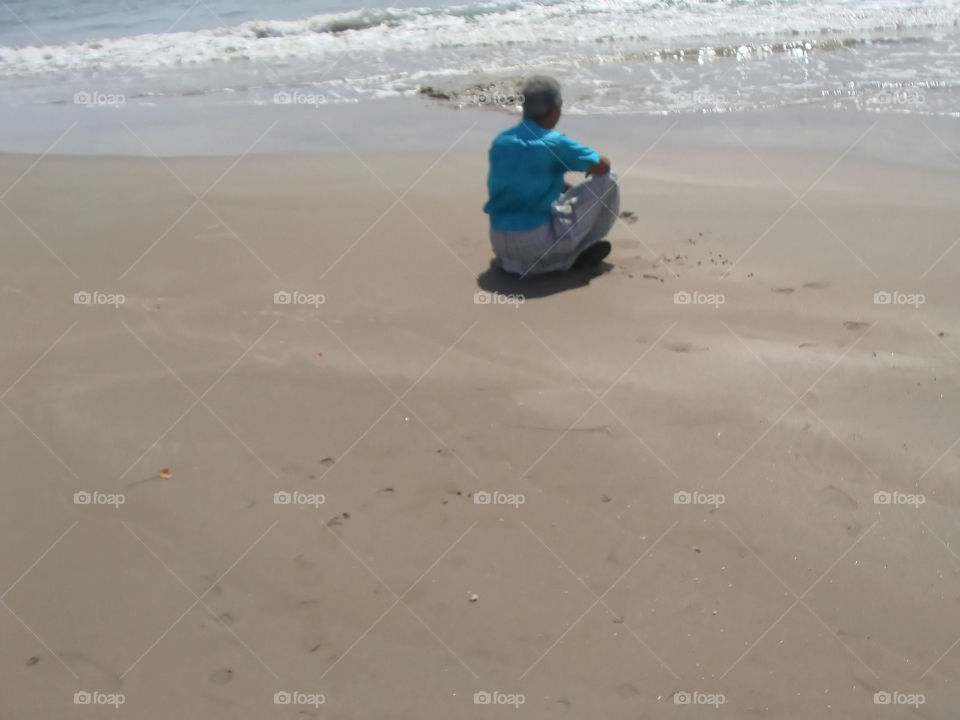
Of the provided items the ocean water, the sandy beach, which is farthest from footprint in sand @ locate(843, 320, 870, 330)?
the ocean water

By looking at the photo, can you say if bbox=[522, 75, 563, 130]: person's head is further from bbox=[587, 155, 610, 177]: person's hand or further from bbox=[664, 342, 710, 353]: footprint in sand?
bbox=[664, 342, 710, 353]: footprint in sand

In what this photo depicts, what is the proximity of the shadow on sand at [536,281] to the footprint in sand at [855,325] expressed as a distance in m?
1.37

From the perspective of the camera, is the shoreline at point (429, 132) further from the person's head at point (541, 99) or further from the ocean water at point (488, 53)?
the person's head at point (541, 99)

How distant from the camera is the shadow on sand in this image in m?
5.26

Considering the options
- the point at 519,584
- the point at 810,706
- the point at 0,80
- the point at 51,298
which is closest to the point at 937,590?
the point at 810,706

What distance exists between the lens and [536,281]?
5.40m

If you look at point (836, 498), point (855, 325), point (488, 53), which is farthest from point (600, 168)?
point (488, 53)

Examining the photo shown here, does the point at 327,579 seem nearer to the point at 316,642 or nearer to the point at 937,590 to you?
the point at 316,642

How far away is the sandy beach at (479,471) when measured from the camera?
295 cm

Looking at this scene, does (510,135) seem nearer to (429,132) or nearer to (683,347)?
(683,347)

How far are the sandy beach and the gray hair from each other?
0.94 m

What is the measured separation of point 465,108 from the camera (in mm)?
9039

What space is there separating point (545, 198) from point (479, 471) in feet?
7.18

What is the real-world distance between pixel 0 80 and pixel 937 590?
1137 centimetres
